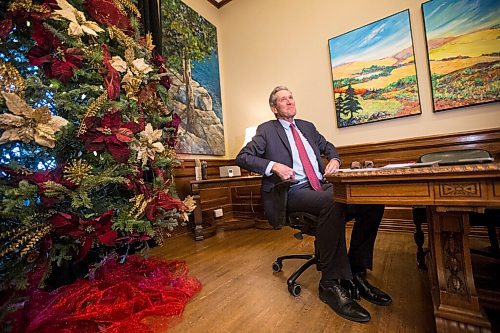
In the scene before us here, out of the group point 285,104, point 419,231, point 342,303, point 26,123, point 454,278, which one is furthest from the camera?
point 285,104

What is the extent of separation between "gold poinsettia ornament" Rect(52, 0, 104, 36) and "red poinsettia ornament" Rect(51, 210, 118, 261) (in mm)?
885

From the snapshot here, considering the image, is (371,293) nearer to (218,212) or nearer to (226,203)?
(218,212)

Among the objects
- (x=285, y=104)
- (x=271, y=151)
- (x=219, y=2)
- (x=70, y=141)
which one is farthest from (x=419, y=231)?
(x=219, y=2)

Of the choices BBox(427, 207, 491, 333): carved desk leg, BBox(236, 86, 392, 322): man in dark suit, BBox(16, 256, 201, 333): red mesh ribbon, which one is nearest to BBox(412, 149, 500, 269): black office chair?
BBox(236, 86, 392, 322): man in dark suit

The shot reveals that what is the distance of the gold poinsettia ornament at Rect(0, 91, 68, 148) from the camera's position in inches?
36.2

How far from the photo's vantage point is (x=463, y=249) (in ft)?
2.75

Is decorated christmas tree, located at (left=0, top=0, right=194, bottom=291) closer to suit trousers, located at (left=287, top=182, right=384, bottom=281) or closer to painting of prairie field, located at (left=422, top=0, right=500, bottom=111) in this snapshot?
suit trousers, located at (left=287, top=182, right=384, bottom=281)

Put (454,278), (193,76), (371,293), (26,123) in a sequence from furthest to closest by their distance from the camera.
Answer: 1. (193,76)
2. (371,293)
3. (26,123)
4. (454,278)

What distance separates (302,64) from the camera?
303 centimetres

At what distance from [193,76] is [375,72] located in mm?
2226

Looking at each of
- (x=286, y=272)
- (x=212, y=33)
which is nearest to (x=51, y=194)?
(x=286, y=272)

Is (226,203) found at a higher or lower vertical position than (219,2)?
lower

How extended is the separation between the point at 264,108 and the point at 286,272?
2336 mm

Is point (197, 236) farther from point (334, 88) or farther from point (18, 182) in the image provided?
point (334, 88)
